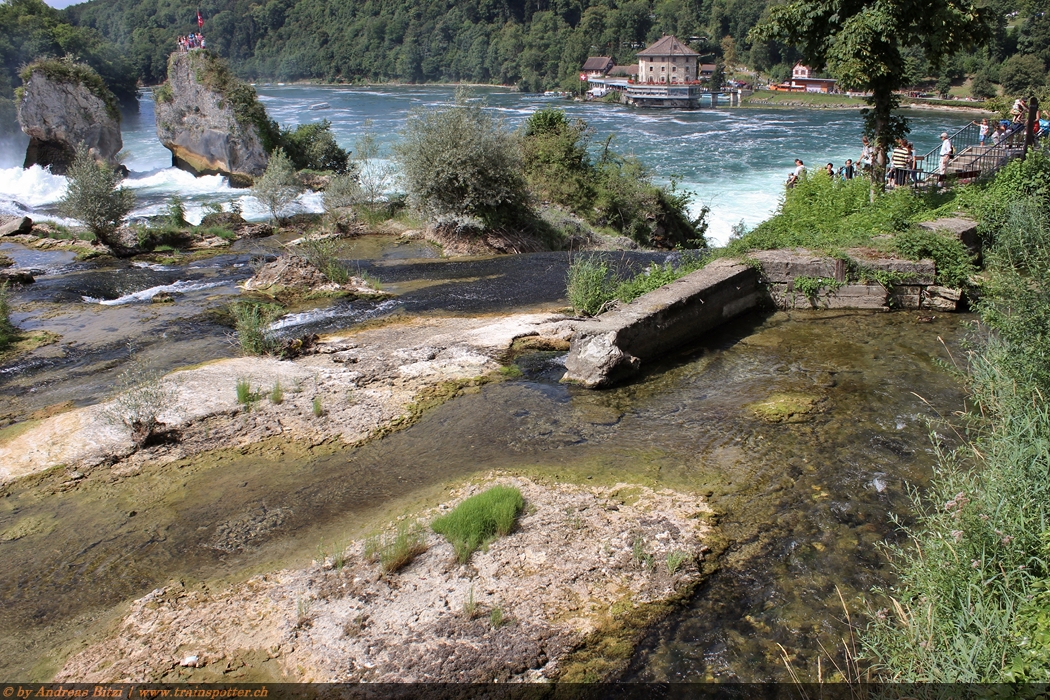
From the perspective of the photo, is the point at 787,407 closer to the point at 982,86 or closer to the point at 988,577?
the point at 988,577

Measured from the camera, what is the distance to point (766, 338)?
9516mm

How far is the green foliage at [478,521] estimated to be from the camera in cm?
528

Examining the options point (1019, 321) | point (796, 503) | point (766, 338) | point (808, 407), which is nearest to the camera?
point (796, 503)

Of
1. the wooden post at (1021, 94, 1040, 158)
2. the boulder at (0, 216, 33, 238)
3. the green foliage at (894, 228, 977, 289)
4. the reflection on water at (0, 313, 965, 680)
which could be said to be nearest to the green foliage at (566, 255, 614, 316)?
the reflection on water at (0, 313, 965, 680)

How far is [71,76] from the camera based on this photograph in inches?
1491

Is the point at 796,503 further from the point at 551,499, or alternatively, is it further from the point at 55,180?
the point at 55,180

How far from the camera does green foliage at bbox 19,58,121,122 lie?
122 feet

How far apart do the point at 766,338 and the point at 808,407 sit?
2213 mm

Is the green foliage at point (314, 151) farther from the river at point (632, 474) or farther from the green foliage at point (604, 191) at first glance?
the river at point (632, 474)

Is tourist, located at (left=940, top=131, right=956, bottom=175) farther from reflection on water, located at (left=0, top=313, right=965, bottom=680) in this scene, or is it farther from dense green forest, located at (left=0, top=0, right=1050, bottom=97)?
dense green forest, located at (left=0, top=0, right=1050, bottom=97)

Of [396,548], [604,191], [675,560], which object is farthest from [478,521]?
[604,191]

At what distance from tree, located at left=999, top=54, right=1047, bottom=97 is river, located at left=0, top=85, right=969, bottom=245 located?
8969 mm

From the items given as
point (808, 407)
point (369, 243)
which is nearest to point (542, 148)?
point (369, 243)

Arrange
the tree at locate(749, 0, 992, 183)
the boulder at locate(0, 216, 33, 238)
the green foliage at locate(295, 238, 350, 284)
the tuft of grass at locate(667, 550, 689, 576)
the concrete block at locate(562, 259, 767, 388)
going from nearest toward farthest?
the tuft of grass at locate(667, 550, 689, 576)
the concrete block at locate(562, 259, 767, 388)
the tree at locate(749, 0, 992, 183)
the green foliage at locate(295, 238, 350, 284)
the boulder at locate(0, 216, 33, 238)
